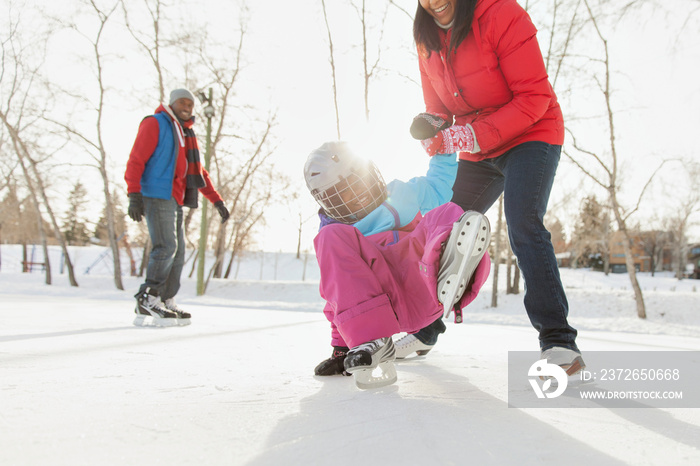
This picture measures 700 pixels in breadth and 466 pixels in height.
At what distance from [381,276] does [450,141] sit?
1.84 feet

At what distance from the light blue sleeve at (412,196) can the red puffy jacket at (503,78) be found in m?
0.17

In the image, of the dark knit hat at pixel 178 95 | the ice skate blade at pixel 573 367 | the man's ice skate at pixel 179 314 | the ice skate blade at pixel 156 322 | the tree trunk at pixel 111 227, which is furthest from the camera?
the tree trunk at pixel 111 227

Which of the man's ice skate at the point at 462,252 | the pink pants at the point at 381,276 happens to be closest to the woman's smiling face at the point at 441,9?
the pink pants at the point at 381,276

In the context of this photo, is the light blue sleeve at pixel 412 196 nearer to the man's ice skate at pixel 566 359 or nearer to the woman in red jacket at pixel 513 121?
the woman in red jacket at pixel 513 121

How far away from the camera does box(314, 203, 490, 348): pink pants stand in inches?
47.3

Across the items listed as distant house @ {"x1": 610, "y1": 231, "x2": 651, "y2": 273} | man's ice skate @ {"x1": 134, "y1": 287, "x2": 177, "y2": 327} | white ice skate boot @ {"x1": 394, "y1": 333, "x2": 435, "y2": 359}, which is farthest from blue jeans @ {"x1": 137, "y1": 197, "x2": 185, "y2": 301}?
distant house @ {"x1": 610, "y1": 231, "x2": 651, "y2": 273}

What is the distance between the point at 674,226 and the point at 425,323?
36.7 metres

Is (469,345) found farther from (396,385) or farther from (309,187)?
(309,187)

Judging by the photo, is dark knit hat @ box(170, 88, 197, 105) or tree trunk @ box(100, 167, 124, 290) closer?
dark knit hat @ box(170, 88, 197, 105)

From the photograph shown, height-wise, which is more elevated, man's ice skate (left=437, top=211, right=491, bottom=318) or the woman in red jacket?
the woman in red jacket

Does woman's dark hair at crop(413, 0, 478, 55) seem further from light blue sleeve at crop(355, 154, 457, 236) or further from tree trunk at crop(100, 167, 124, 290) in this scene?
tree trunk at crop(100, 167, 124, 290)

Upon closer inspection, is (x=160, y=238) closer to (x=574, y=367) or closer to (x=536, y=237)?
(x=536, y=237)

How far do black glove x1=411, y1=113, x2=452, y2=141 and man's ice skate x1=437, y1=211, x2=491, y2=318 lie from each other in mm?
422

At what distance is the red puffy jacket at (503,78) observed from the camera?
1.52 metres
